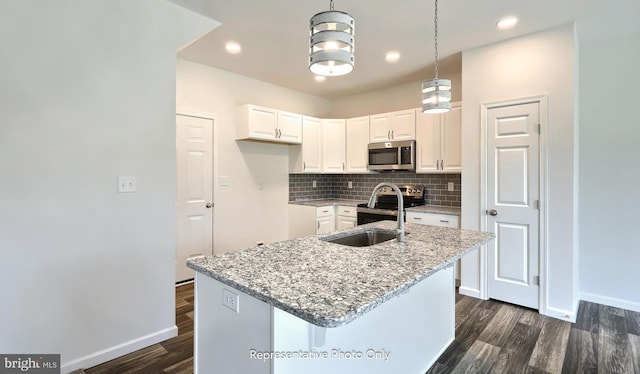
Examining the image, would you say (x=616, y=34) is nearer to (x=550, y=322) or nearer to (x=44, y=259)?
(x=550, y=322)

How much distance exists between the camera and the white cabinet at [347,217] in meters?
4.39

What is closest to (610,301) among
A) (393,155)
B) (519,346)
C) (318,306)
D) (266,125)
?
(519,346)

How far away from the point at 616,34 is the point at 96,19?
428cm

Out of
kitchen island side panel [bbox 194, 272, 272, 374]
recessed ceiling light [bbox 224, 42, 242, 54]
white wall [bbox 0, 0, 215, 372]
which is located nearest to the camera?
kitchen island side panel [bbox 194, 272, 272, 374]

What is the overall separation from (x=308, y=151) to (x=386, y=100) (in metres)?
1.40

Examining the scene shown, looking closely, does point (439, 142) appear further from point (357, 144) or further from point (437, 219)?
point (357, 144)

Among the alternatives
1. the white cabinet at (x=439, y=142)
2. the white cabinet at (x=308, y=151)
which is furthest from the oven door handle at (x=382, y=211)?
the white cabinet at (x=308, y=151)

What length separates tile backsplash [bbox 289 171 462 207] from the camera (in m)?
4.08

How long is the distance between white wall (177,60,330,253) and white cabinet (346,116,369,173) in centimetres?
92

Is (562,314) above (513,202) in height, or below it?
below

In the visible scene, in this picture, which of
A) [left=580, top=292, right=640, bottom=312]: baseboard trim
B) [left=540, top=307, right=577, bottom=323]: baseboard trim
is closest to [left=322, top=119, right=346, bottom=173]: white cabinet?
[left=540, top=307, right=577, bottom=323]: baseboard trim

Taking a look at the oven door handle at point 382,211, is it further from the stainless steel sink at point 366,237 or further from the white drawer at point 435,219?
the stainless steel sink at point 366,237

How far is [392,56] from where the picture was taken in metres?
3.44

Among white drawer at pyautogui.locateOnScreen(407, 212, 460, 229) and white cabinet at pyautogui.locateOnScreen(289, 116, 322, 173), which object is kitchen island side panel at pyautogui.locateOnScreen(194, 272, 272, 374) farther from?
white cabinet at pyautogui.locateOnScreen(289, 116, 322, 173)
